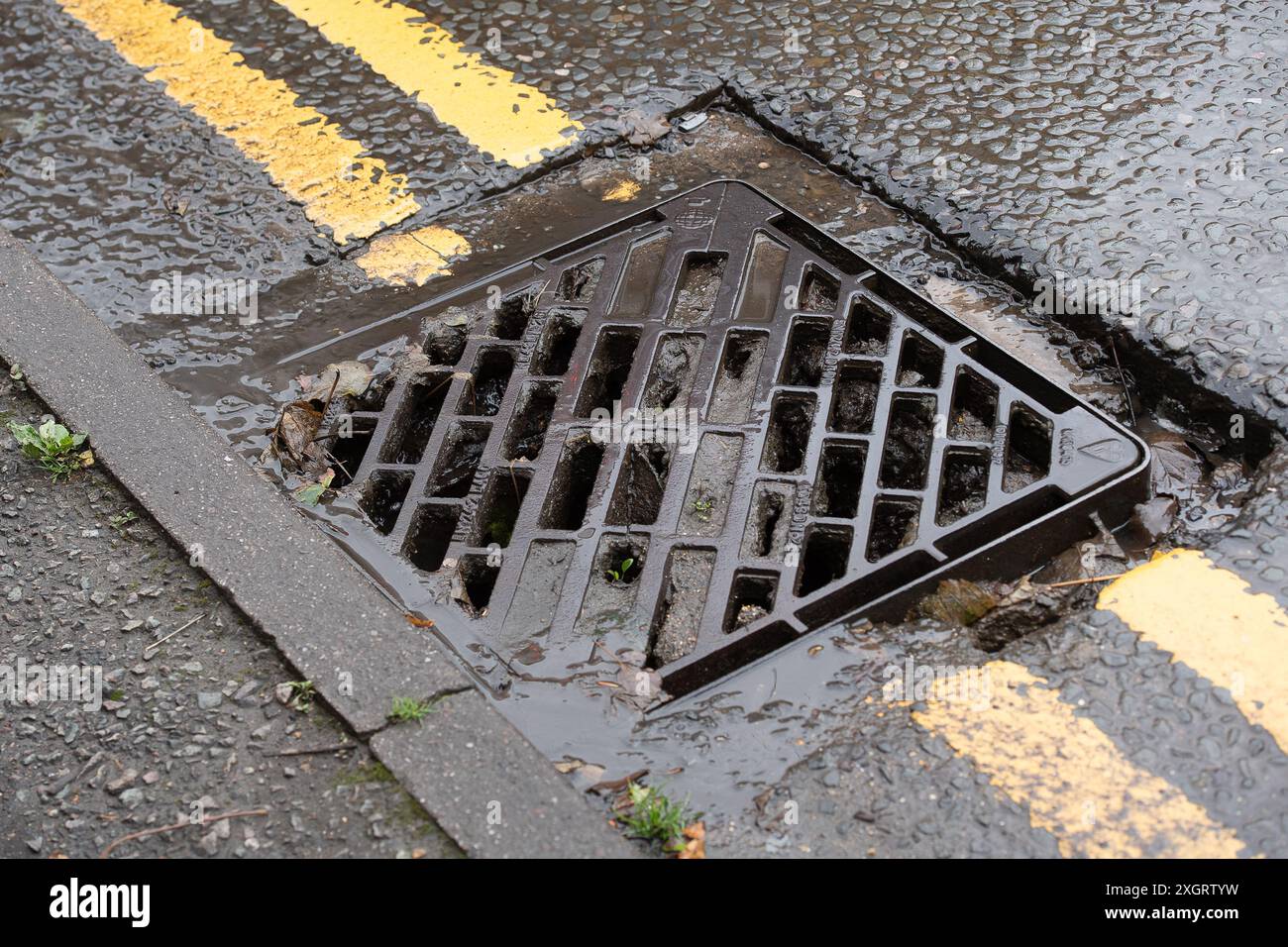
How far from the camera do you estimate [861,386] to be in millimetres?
2619

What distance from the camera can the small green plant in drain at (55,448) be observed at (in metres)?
2.57

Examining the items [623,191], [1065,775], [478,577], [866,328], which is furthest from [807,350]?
[1065,775]

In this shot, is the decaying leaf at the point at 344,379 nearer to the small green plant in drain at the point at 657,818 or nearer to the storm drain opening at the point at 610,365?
the storm drain opening at the point at 610,365

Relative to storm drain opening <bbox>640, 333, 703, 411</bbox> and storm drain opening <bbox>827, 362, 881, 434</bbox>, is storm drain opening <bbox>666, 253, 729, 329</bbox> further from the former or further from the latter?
storm drain opening <bbox>827, 362, 881, 434</bbox>

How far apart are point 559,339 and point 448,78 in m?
1.18

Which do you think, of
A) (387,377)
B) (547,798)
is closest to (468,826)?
(547,798)

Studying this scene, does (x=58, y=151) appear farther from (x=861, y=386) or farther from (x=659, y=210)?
(x=861, y=386)

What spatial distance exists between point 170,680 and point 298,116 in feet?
6.24

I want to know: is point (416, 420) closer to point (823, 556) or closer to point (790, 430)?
point (790, 430)

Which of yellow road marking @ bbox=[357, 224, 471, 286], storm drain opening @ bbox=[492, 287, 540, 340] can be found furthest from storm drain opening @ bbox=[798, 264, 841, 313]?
yellow road marking @ bbox=[357, 224, 471, 286]

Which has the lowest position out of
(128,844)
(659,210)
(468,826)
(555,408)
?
(128,844)

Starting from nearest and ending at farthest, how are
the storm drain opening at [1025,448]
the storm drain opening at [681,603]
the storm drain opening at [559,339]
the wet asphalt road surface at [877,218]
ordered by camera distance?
1. the wet asphalt road surface at [877,218]
2. the storm drain opening at [681,603]
3. the storm drain opening at [1025,448]
4. the storm drain opening at [559,339]

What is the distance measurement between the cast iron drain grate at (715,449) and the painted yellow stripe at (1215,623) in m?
0.17

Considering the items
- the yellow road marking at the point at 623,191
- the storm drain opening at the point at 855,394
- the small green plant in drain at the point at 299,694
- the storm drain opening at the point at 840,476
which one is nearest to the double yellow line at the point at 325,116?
the yellow road marking at the point at 623,191
